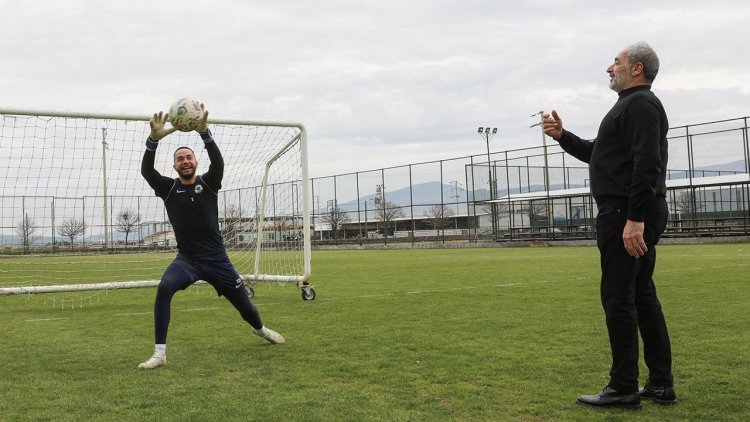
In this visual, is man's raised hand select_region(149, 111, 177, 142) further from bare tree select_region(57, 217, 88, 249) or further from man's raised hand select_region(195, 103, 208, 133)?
bare tree select_region(57, 217, 88, 249)

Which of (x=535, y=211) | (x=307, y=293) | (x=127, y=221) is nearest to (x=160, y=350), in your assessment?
(x=307, y=293)

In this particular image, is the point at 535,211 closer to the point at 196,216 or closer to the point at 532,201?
the point at 532,201

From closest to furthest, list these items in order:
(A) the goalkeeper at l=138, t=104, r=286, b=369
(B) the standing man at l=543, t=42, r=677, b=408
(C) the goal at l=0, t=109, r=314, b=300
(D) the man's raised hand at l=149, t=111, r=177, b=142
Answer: (B) the standing man at l=543, t=42, r=677, b=408 → (D) the man's raised hand at l=149, t=111, r=177, b=142 → (A) the goalkeeper at l=138, t=104, r=286, b=369 → (C) the goal at l=0, t=109, r=314, b=300

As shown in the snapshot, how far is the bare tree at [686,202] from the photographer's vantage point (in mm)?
30044

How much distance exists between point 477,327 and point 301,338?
5.64ft

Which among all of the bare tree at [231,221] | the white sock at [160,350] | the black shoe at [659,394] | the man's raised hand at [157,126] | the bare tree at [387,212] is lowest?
the black shoe at [659,394]

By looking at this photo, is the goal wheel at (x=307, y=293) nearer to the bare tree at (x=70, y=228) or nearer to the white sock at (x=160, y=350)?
the white sock at (x=160, y=350)

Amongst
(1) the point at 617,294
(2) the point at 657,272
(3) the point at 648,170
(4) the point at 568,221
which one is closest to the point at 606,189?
(3) the point at 648,170

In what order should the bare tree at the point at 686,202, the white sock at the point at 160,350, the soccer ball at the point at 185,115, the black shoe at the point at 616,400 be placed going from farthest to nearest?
the bare tree at the point at 686,202 < the soccer ball at the point at 185,115 < the white sock at the point at 160,350 < the black shoe at the point at 616,400

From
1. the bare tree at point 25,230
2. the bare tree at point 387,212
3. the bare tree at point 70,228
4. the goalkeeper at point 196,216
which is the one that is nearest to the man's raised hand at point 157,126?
the goalkeeper at point 196,216

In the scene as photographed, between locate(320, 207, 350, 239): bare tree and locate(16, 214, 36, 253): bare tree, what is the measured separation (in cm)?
2090

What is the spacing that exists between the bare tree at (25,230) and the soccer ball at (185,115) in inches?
1007

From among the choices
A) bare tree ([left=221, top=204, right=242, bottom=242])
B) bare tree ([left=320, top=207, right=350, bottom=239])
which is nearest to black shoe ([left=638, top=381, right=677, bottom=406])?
bare tree ([left=221, top=204, right=242, bottom=242])

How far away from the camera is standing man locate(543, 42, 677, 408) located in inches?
140
